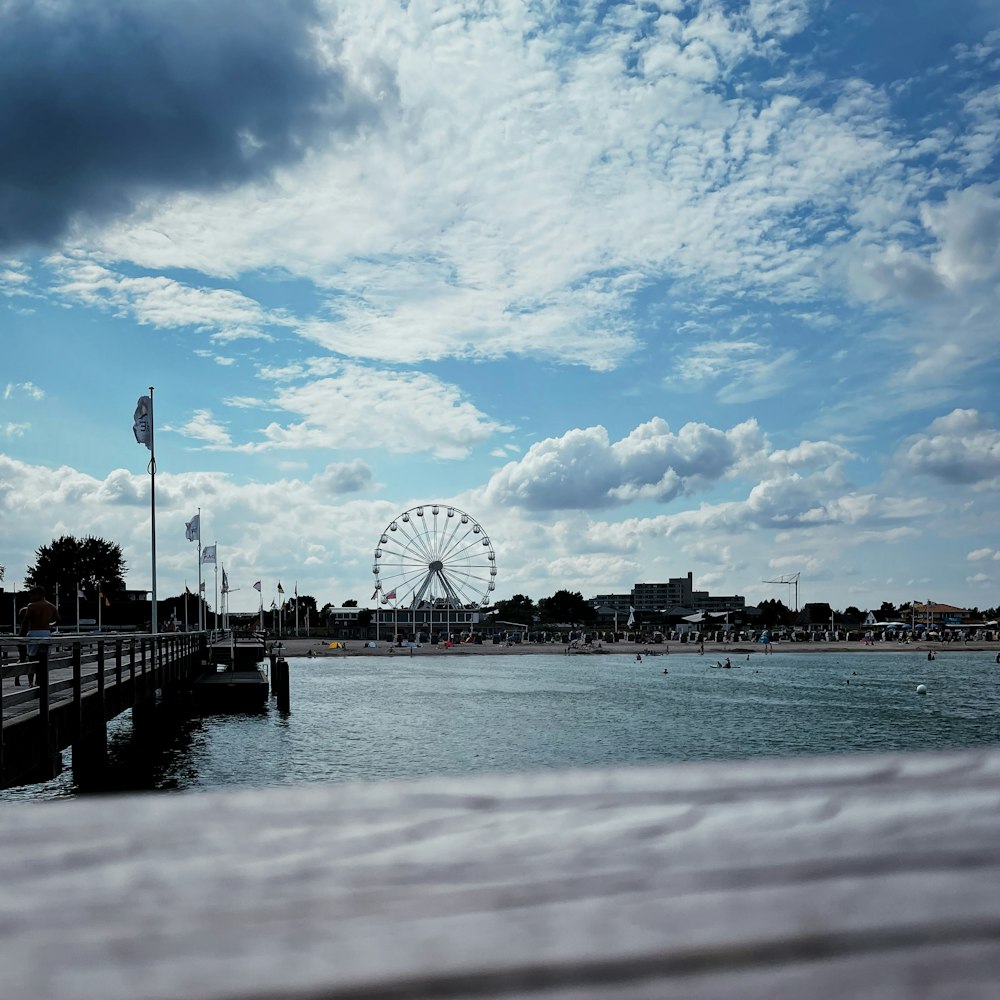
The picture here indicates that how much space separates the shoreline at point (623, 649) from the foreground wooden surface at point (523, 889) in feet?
445

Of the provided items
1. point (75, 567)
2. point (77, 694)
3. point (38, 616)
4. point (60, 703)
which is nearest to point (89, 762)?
point (38, 616)

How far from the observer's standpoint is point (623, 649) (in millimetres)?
163250

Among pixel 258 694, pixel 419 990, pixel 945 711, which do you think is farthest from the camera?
pixel 945 711

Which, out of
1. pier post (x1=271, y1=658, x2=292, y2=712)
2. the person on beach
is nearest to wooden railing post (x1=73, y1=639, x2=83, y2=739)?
the person on beach

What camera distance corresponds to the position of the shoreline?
144 metres

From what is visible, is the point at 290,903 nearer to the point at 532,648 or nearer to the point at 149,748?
the point at 149,748

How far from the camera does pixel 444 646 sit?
157m

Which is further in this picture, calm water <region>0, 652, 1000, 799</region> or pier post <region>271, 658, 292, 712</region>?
pier post <region>271, 658, 292, 712</region>

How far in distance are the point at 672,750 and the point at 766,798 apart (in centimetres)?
4124

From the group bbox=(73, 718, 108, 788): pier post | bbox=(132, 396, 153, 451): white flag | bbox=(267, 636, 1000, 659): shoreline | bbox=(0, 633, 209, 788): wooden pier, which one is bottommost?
bbox=(267, 636, 1000, 659): shoreline

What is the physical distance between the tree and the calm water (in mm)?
33670

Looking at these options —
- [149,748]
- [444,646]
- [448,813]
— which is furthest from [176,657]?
[444,646]

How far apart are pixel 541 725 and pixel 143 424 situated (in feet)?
71.6

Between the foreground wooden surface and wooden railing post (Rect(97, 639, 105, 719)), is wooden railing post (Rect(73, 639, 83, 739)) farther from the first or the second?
the foreground wooden surface
